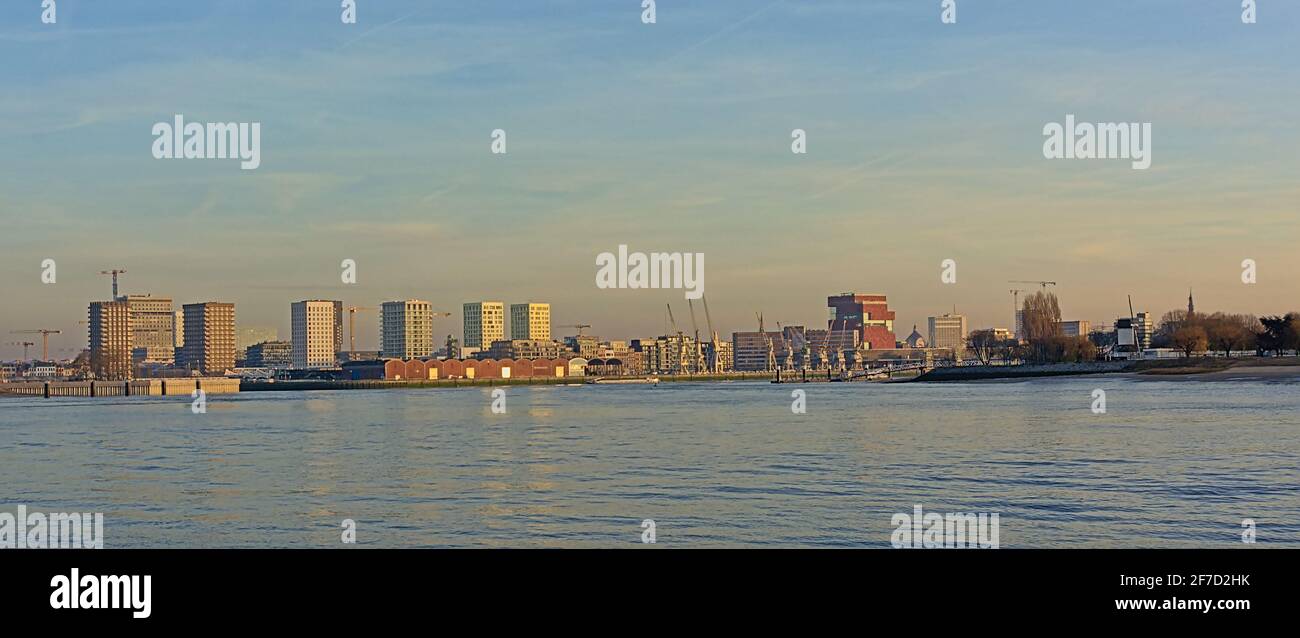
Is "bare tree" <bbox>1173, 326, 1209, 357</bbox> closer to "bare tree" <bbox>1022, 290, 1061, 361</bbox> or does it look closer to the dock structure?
"bare tree" <bbox>1022, 290, 1061, 361</bbox>

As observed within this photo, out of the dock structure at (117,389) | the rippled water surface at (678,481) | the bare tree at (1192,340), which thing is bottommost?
the dock structure at (117,389)

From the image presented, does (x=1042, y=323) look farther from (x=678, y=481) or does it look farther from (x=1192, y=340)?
(x=678, y=481)

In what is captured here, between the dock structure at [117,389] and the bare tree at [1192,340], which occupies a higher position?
the bare tree at [1192,340]

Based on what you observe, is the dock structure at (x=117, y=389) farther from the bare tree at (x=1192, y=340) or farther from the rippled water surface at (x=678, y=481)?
the bare tree at (x=1192, y=340)

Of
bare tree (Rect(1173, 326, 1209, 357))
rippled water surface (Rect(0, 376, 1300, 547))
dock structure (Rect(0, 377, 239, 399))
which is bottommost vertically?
dock structure (Rect(0, 377, 239, 399))

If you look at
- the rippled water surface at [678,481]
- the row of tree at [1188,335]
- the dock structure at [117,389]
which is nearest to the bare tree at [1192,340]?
the row of tree at [1188,335]

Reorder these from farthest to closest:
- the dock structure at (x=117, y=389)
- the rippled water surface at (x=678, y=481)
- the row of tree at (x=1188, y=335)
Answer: the dock structure at (x=117, y=389) → the row of tree at (x=1188, y=335) → the rippled water surface at (x=678, y=481)

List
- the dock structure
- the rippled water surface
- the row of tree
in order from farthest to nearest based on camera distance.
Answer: the dock structure
the row of tree
the rippled water surface

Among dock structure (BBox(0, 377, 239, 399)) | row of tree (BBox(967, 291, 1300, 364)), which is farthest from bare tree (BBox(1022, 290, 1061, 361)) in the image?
dock structure (BBox(0, 377, 239, 399))
